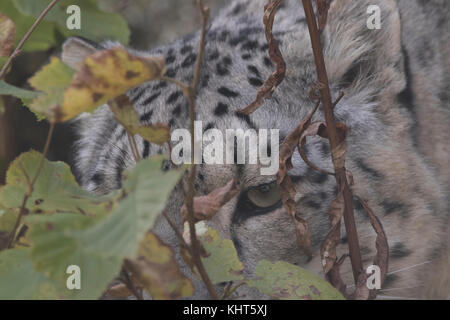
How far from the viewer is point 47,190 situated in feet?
5.47

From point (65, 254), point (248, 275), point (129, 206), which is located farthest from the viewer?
point (248, 275)

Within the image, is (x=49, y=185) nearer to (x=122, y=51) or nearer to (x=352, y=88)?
(x=122, y=51)

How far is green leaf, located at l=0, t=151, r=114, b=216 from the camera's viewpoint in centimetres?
149

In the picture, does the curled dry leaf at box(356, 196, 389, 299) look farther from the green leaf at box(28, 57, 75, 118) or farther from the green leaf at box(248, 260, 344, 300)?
the green leaf at box(28, 57, 75, 118)

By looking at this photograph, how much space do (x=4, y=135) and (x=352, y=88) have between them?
2.69 m

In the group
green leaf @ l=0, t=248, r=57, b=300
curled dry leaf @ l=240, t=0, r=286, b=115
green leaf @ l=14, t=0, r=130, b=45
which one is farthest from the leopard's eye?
green leaf @ l=14, t=0, r=130, b=45

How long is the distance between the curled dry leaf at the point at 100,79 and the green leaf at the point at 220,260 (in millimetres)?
538

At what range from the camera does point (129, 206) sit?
3.84 feet

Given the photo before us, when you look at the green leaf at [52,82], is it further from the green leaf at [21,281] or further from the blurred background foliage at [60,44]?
the blurred background foliage at [60,44]

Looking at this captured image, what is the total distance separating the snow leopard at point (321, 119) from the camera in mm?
2557

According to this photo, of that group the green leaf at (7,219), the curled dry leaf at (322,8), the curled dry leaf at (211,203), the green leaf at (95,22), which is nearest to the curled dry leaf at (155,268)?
the curled dry leaf at (211,203)

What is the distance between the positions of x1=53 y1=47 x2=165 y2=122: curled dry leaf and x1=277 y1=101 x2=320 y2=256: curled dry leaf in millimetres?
639

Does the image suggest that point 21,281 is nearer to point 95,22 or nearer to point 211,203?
point 211,203

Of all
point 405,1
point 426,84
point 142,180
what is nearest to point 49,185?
point 142,180
